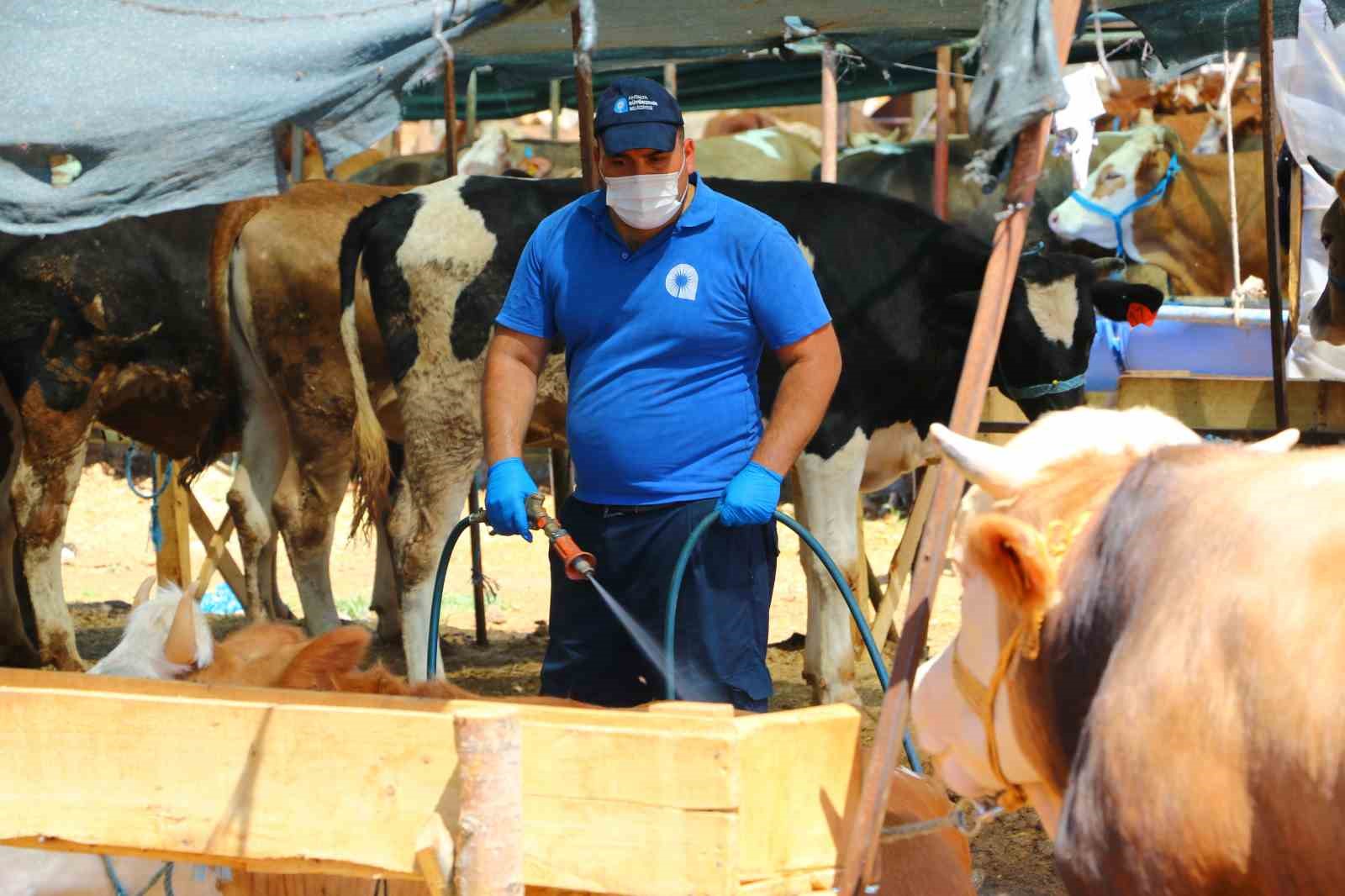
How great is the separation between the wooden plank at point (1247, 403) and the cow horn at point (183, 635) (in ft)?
14.2

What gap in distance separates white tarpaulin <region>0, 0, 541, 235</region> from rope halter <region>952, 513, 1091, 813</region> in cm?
209

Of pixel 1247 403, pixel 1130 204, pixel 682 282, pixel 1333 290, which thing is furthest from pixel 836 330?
pixel 1130 204

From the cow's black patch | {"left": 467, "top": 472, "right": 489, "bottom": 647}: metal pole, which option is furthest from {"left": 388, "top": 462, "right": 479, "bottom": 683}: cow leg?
the cow's black patch

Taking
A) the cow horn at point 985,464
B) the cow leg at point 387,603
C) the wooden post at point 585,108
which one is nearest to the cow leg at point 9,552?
the cow leg at point 387,603

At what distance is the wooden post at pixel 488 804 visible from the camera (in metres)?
2.10

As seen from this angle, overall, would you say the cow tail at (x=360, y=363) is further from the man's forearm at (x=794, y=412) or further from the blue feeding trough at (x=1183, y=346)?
the blue feeding trough at (x=1183, y=346)

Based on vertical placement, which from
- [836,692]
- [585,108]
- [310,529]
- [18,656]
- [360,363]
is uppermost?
[585,108]

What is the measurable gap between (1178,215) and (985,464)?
30.4 ft

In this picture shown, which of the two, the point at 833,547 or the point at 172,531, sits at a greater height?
the point at 833,547

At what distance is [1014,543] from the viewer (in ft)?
6.51

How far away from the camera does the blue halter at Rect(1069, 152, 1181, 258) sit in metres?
10.6

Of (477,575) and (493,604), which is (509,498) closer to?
(477,575)

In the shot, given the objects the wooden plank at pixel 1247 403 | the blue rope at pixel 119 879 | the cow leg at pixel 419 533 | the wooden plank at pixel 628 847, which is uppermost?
the wooden plank at pixel 628 847

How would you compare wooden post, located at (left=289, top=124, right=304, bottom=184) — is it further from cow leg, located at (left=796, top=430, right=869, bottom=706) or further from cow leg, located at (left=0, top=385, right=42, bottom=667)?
cow leg, located at (left=0, top=385, right=42, bottom=667)
